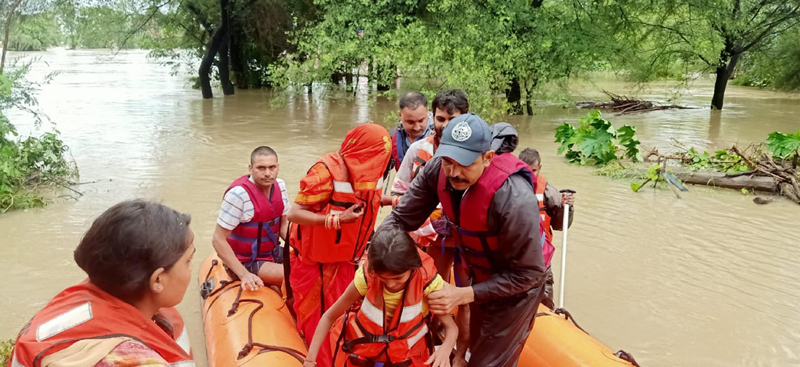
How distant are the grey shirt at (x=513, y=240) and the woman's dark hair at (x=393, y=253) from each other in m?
0.28

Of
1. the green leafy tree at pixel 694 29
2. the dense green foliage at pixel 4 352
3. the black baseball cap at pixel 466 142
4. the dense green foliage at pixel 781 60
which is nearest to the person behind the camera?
the black baseball cap at pixel 466 142

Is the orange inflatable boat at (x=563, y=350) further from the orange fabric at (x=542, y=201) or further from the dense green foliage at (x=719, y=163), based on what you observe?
the dense green foliage at (x=719, y=163)

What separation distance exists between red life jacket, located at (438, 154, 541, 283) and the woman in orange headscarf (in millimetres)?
664

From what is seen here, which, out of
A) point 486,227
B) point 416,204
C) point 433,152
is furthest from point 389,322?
point 433,152

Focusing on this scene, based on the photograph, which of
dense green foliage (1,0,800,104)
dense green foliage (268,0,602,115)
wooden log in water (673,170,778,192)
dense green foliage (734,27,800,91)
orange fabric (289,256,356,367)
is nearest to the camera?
orange fabric (289,256,356,367)

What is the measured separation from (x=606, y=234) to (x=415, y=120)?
13.0ft

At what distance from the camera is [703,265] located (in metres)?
6.18

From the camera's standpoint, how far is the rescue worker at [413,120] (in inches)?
159

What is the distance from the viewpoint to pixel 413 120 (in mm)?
4047

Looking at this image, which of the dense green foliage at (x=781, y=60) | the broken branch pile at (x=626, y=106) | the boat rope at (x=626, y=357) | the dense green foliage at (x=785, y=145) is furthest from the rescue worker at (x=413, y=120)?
the dense green foliage at (x=781, y=60)

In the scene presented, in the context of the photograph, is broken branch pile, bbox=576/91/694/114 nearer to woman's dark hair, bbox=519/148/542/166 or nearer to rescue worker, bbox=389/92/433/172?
woman's dark hair, bbox=519/148/542/166

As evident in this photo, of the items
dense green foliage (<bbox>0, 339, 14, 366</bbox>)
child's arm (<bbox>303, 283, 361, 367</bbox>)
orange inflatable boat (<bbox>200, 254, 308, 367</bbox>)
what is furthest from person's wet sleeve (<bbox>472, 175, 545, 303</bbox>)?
dense green foliage (<bbox>0, 339, 14, 366</bbox>)

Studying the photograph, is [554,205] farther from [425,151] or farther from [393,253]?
[393,253]

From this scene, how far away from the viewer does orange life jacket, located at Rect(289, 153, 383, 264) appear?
319 cm
